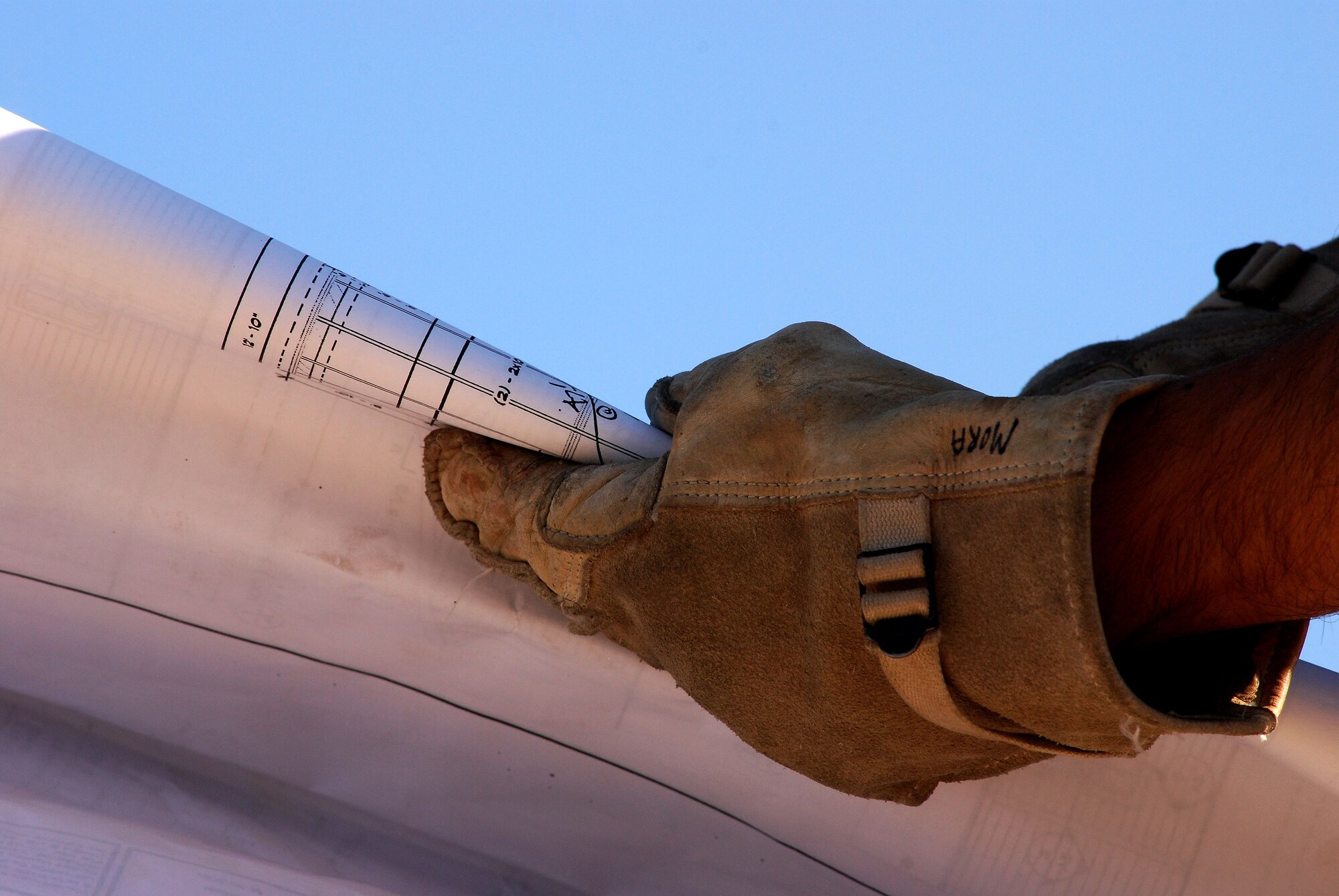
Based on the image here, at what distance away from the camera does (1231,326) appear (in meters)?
1.36

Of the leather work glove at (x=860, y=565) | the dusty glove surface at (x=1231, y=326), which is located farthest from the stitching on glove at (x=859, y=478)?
the dusty glove surface at (x=1231, y=326)

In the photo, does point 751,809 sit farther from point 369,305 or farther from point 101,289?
point 101,289

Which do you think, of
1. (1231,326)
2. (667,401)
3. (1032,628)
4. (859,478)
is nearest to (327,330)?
(667,401)

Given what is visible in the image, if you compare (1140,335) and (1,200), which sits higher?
(1140,335)

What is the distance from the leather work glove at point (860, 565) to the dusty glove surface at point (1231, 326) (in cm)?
47

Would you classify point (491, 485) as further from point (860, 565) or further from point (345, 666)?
point (860, 565)

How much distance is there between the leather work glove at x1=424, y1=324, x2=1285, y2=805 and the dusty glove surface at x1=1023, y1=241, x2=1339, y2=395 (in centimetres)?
47

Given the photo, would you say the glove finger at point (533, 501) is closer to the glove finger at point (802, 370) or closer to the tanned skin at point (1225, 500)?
the glove finger at point (802, 370)

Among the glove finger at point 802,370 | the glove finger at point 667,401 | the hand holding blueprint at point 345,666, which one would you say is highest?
the glove finger at point 802,370

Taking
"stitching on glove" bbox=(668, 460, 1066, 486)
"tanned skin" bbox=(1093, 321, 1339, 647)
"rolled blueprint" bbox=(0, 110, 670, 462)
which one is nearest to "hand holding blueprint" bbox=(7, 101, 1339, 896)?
"rolled blueprint" bbox=(0, 110, 670, 462)

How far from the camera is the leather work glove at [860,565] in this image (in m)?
0.72

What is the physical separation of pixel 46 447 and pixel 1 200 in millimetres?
289

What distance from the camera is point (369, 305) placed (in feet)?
3.84

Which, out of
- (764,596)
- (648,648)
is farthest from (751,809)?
(764,596)
